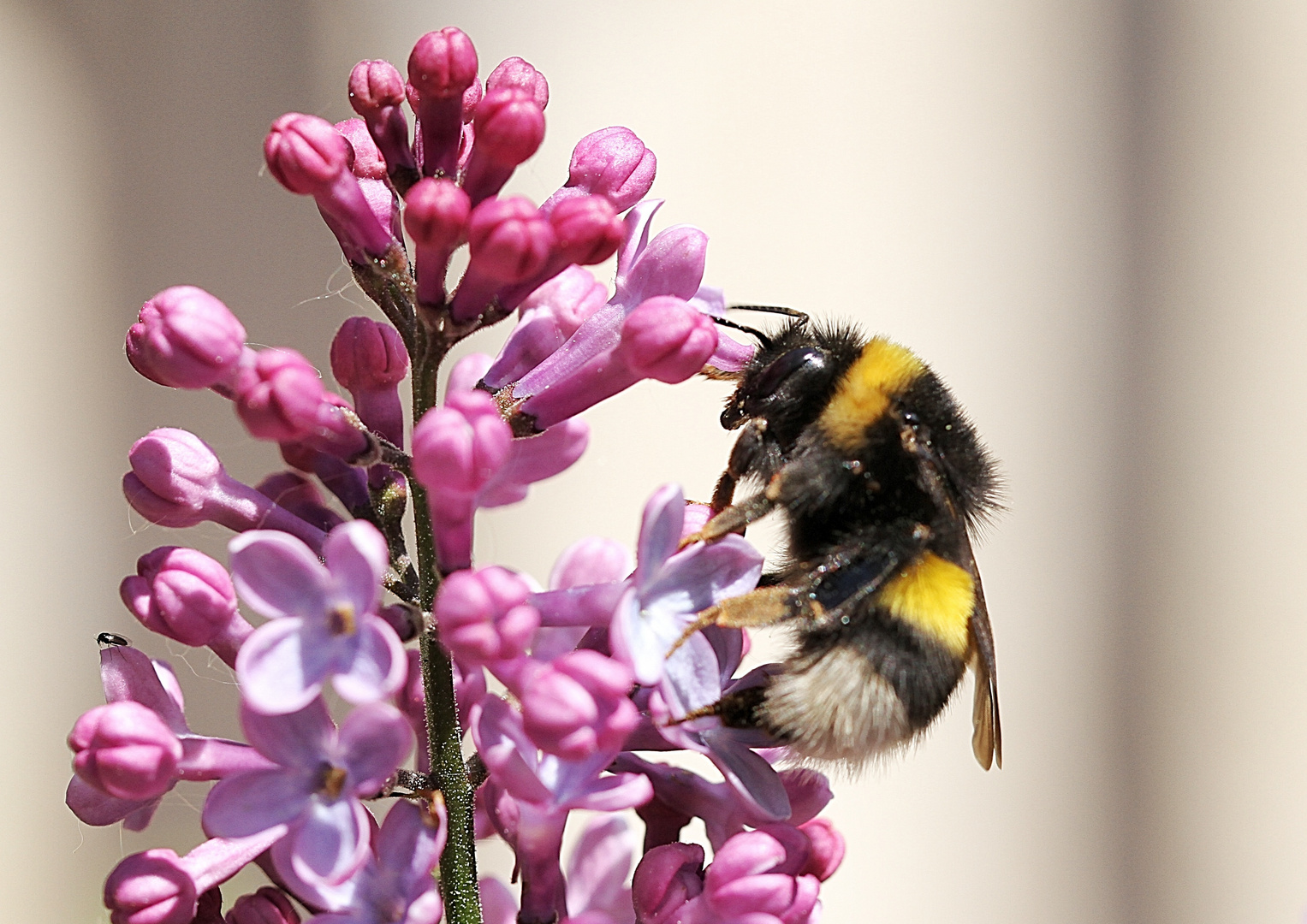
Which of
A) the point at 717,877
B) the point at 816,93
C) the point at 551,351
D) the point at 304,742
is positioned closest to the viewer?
the point at 304,742

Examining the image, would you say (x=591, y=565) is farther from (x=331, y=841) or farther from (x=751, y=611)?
(x=331, y=841)

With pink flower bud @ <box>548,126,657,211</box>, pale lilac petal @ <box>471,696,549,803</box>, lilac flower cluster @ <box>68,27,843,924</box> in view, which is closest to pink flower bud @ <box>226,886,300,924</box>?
lilac flower cluster @ <box>68,27,843,924</box>

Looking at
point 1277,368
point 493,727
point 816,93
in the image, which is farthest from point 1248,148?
point 493,727

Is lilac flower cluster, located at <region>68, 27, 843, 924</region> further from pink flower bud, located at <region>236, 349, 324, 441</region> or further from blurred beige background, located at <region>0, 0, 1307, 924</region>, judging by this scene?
blurred beige background, located at <region>0, 0, 1307, 924</region>

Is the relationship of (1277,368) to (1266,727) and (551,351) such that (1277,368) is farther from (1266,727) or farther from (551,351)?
(551,351)

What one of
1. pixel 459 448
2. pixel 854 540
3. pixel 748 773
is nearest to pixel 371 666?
pixel 459 448

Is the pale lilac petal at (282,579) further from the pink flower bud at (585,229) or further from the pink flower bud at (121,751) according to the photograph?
the pink flower bud at (585,229)
